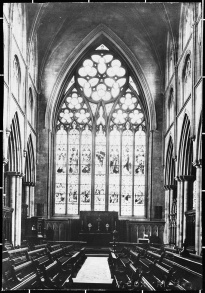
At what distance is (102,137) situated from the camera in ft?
100.0

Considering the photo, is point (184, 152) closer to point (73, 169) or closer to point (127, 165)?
point (127, 165)

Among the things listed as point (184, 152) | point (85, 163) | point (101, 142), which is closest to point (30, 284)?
point (184, 152)

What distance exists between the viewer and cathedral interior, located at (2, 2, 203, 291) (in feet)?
80.4

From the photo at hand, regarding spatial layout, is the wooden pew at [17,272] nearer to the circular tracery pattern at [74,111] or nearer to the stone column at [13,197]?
the stone column at [13,197]

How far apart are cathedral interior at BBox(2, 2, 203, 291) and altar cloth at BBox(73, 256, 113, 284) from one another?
0.36m

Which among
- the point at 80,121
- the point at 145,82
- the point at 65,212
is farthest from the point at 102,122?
the point at 65,212

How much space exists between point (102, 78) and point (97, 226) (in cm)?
799

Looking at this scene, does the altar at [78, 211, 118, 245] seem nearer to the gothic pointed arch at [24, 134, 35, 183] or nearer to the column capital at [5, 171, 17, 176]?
the gothic pointed arch at [24, 134, 35, 183]

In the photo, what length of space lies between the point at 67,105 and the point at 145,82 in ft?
14.7

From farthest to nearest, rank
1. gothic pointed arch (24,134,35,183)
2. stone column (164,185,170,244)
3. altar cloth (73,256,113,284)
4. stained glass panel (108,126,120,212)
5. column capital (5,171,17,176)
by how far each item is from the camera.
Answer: stained glass panel (108,126,120,212), gothic pointed arch (24,134,35,183), column capital (5,171,17,176), stone column (164,185,170,244), altar cloth (73,256,113,284)

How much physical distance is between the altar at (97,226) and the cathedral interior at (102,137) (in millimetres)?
57

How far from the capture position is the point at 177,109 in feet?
91.8

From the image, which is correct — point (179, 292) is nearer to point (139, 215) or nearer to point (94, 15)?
point (94, 15)

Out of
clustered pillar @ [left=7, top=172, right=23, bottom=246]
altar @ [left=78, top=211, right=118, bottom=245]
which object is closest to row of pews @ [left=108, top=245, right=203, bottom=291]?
altar @ [left=78, top=211, right=118, bottom=245]
